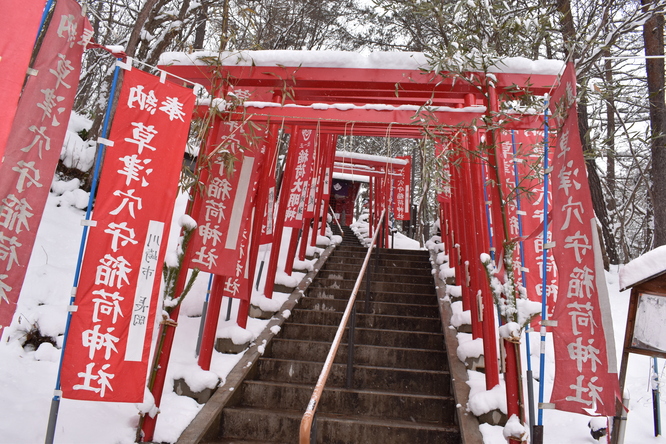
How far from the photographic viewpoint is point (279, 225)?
7.50 metres

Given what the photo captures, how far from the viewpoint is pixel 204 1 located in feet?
36.2

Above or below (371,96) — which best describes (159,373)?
below

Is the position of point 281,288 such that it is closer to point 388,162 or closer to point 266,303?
point 266,303

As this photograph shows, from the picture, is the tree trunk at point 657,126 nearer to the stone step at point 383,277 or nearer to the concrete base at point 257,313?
the stone step at point 383,277

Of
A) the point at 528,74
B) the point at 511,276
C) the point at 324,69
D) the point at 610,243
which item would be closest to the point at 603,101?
the point at 528,74

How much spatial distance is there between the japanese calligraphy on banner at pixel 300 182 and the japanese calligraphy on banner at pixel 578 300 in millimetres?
4958

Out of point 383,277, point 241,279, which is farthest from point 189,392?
point 383,277

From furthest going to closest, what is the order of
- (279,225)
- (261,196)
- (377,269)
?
1. (377,269)
2. (279,225)
3. (261,196)

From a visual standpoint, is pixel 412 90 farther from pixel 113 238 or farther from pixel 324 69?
pixel 113 238

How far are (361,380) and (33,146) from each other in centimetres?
403

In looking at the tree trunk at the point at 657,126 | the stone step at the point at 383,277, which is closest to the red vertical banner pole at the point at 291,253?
the stone step at the point at 383,277

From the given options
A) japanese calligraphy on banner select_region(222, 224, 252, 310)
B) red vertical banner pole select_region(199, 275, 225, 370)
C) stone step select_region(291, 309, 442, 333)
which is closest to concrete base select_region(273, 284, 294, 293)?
stone step select_region(291, 309, 442, 333)

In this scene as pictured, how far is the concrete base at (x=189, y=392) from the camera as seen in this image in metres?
4.91

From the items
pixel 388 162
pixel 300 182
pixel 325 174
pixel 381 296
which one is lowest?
pixel 381 296
